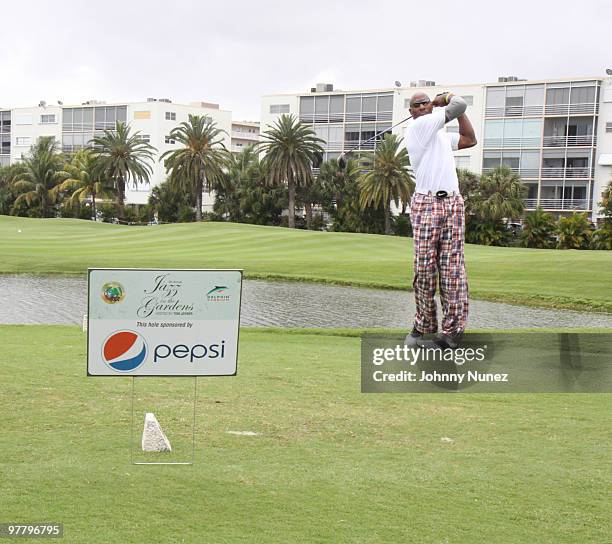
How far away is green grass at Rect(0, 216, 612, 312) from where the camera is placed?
30875mm

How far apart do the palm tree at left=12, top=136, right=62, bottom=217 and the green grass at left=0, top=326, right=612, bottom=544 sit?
8726 cm

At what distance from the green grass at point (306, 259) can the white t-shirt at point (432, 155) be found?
2129 centimetres

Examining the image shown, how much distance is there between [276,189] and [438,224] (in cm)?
8046

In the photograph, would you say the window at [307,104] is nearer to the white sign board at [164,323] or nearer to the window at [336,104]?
the window at [336,104]

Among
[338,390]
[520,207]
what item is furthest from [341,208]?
[338,390]

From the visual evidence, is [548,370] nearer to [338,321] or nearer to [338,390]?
[338,390]

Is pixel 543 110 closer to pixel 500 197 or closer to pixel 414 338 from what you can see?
pixel 500 197

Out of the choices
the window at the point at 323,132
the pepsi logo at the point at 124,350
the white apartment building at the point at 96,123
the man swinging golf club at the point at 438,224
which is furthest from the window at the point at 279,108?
the pepsi logo at the point at 124,350

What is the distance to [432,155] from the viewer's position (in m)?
7.01

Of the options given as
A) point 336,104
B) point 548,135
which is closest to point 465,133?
point 548,135

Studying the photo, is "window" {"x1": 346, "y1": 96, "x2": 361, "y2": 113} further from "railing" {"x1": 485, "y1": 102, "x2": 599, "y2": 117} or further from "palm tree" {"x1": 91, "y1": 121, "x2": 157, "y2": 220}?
"palm tree" {"x1": 91, "y1": 121, "x2": 157, "y2": 220}

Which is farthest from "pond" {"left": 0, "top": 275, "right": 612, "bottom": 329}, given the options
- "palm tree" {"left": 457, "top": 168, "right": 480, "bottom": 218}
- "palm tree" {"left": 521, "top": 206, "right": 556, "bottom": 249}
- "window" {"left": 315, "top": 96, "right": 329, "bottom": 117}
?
"window" {"left": 315, "top": 96, "right": 329, "bottom": 117}

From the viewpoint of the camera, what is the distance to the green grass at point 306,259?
30875 millimetres

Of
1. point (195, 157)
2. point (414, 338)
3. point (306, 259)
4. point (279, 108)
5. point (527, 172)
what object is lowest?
point (306, 259)
